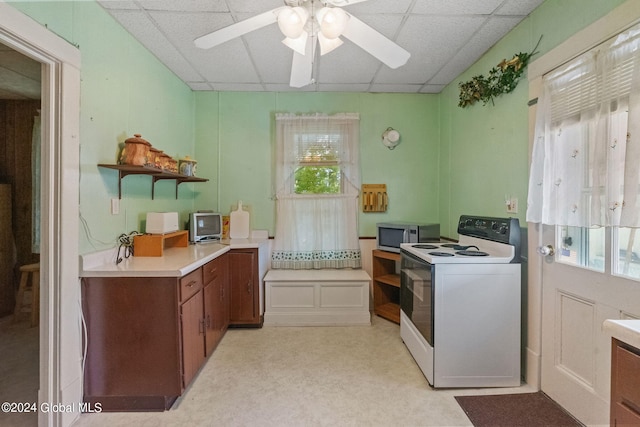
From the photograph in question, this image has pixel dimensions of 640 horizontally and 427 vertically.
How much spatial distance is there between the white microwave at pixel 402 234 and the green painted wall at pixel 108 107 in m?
2.25

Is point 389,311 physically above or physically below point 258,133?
below

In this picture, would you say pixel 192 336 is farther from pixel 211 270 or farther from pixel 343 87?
pixel 343 87

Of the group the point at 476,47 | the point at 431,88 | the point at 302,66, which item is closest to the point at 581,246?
the point at 476,47

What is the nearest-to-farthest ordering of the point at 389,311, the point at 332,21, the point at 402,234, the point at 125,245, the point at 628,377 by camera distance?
the point at 628,377
the point at 332,21
the point at 125,245
the point at 402,234
the point at 389,311

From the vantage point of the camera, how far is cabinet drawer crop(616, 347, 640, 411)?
2.49ft

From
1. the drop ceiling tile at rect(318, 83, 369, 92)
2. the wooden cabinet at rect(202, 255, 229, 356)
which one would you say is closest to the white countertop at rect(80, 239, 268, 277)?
the wooden cabinet at rect(202, 255, 229, 356)

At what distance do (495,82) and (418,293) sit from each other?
1.79m

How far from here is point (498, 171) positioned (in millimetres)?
2211

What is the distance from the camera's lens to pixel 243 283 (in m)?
2.73

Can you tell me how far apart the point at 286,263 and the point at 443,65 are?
102 inches

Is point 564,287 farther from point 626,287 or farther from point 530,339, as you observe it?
point 530,339

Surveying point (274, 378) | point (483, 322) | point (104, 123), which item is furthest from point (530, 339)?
point (104, 123)

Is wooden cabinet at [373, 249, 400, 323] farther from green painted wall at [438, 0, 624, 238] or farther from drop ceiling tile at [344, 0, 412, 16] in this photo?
drop ceiling tile at [344, 0, 412, 16]

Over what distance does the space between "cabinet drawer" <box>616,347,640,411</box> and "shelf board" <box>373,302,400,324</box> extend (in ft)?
6.93
